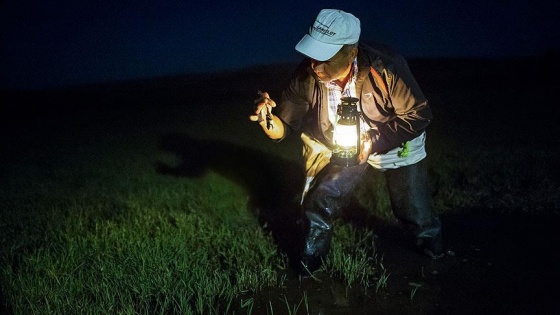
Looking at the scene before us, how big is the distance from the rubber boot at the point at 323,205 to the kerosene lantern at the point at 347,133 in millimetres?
369

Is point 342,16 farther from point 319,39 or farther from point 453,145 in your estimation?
point 453,145

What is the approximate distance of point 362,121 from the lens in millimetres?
3969

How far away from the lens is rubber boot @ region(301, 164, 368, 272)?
4074 millimetres

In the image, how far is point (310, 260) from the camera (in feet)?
14.1

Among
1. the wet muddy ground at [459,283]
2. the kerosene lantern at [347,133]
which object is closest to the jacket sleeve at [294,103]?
Result: the kerosene lantern at [347,133]

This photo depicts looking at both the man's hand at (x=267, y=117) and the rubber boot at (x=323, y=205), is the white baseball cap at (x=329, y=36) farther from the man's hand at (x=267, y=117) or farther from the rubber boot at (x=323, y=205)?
the rubber boot at (x=323, y=205)

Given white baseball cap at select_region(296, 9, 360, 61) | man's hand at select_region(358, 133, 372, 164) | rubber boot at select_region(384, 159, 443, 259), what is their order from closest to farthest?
1. white baseball cap at select_region(296, 9, 360, 61)
2. man's hand at select_region(358, 133, 372, 164)
3. rubber boot at select_region(384, 159, 443, 259)

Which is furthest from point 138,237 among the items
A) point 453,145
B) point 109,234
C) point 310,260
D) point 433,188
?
point 453,145

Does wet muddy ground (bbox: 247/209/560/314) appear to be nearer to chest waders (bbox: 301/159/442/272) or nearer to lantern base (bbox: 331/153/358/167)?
chest waders (bbox: 301/159/442/272)

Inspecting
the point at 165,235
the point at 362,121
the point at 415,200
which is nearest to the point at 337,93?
the point at 362,121

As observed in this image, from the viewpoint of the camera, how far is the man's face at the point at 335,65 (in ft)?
12.0

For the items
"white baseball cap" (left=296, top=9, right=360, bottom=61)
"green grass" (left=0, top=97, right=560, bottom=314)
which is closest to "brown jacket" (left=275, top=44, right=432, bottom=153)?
"white baseball cap" (left=296, top=9, right=360, bottom=61)

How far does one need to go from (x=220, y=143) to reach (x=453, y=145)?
4128 mm

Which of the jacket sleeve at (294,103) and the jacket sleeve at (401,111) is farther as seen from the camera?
the jacket sleeve at (294,103)
